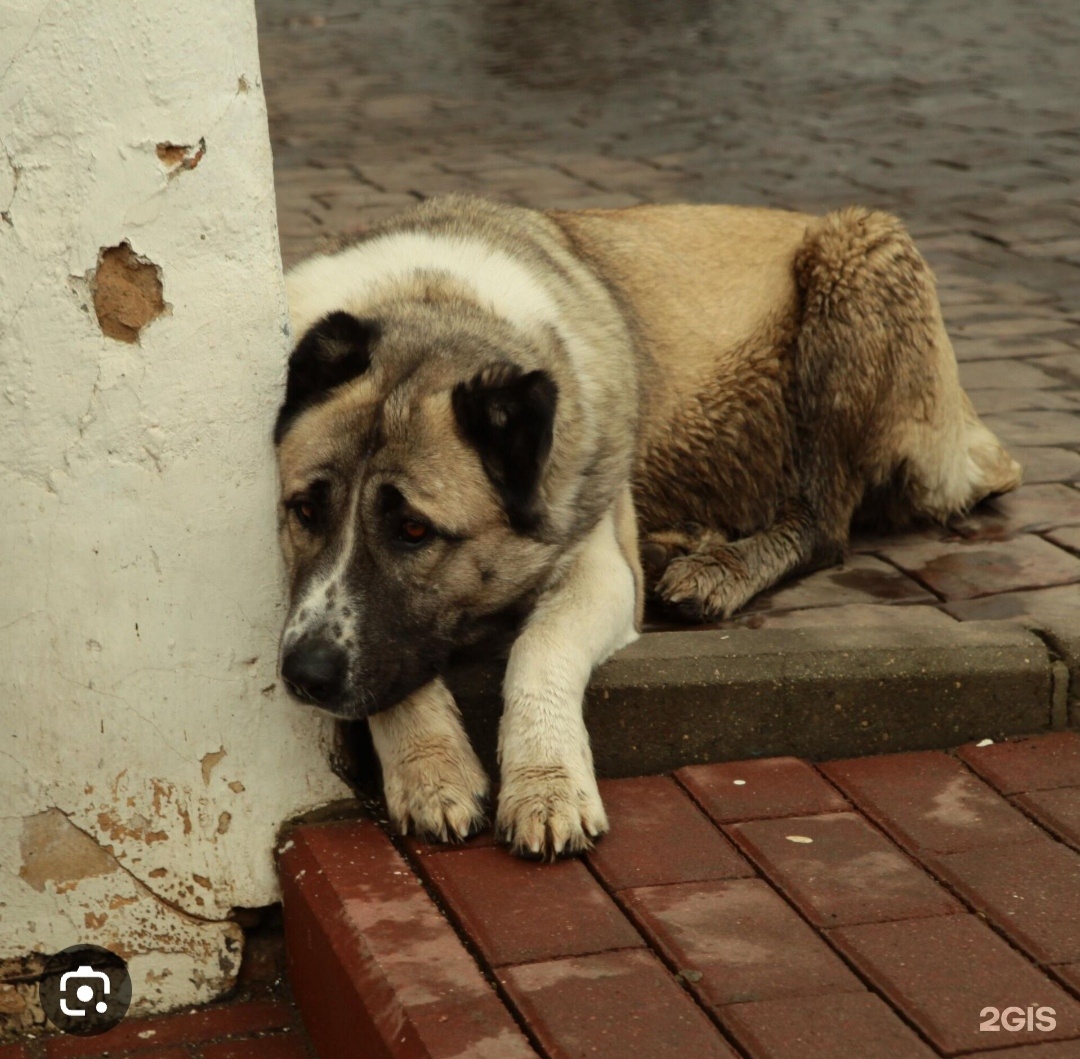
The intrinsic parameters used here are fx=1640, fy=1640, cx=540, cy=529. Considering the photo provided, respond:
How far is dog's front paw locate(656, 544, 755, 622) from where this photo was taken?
4648mm

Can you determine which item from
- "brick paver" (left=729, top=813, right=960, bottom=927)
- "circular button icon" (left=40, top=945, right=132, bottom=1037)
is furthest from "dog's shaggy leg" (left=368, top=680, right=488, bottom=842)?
"circular button icon" (left=40, top=945, right=132, bottom=1037)

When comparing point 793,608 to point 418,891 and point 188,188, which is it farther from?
point 188,188

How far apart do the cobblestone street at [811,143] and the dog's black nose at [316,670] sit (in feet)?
5.42

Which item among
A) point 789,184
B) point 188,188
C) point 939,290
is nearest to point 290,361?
point 188,188

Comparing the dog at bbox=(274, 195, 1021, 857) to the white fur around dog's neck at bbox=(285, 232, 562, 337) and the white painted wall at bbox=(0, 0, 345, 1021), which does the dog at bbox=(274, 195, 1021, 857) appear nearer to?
the white fur around dog's neck at bbox=(285, 232, 562, 337)

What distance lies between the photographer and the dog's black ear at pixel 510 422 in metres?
3.52

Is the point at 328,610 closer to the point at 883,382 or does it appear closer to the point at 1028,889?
the point at 1028,889

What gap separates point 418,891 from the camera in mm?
3242

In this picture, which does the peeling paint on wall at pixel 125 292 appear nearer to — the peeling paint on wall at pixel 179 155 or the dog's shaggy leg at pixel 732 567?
the peeling paint on wall at pixel 179 155

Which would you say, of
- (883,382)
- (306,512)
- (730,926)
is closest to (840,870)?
(730,926)

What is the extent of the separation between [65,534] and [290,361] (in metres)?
0.62

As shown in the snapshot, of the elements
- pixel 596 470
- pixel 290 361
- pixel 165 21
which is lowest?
pixel 596 470

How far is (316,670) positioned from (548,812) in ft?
1.82

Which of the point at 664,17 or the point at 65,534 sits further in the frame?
the point at 664,17
